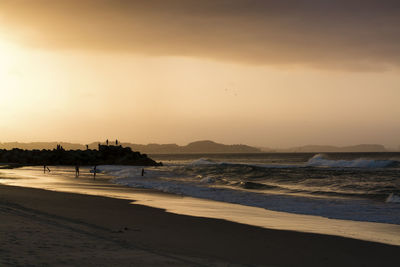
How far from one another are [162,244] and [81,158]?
3135 inches

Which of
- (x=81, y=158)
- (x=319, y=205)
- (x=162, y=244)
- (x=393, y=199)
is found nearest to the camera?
(x=162, y=244)

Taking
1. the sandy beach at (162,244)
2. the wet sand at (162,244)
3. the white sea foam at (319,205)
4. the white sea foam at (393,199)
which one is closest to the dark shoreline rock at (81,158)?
the white sea foam at (319,205)

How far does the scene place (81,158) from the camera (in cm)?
8669

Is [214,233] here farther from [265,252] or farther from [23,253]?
[23,253]

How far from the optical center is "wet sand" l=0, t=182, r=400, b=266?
8336 mm

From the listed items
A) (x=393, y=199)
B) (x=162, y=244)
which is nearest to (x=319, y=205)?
(x=393, y=199)

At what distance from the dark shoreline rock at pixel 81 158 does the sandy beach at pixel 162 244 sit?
69.0m

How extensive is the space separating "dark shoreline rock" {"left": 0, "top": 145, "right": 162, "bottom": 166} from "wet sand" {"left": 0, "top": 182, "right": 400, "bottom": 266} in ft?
227

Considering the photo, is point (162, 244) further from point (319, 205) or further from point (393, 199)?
point (393, 199)

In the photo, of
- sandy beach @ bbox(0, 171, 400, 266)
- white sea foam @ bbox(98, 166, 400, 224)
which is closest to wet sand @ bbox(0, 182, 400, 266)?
sandy beach @ bbox(0, 171, 400, 266)

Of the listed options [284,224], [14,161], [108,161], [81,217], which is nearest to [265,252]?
[284,224]

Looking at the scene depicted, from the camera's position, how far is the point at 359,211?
1853 centimetres

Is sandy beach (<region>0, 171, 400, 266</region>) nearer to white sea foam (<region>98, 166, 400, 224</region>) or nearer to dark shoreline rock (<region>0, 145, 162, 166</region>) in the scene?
white sea foam (<region>98, 166, 400, 224</region>)

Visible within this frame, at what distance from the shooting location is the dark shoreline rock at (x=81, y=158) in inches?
3275
